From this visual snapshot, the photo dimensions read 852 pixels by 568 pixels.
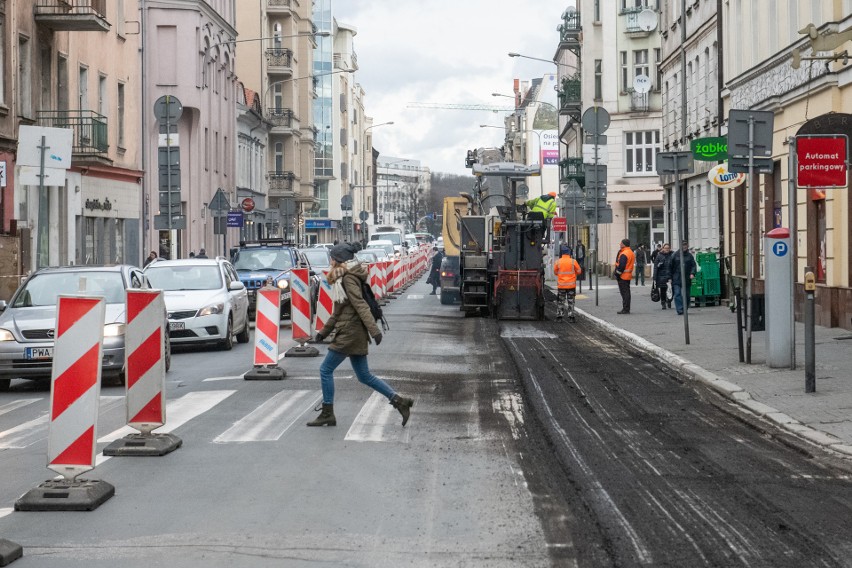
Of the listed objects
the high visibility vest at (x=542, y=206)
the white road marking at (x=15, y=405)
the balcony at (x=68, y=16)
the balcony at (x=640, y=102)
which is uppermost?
the balcony at (x=640, y=102)

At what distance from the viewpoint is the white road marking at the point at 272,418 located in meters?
11.5

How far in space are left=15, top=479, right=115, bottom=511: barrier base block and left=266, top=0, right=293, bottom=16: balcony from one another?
73997mm

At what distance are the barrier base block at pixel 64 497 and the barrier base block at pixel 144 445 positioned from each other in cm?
180

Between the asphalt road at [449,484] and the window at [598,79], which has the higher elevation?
the window at [598,79]

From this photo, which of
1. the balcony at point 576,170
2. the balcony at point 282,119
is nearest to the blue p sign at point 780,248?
the balcony at point 576,170

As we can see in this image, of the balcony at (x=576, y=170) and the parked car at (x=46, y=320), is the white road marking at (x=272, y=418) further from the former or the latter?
the balcony at (x=576, y=170)

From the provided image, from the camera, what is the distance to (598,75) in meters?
67.6

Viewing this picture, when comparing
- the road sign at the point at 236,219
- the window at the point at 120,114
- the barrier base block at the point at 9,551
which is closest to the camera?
the barrier base block at the point at 9,551

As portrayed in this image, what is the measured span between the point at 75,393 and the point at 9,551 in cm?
195

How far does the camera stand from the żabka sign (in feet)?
47.3

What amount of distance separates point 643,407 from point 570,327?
45.4 feet

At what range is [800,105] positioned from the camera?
83.4ft

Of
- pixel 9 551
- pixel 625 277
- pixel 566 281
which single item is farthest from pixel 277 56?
pixel 9 551

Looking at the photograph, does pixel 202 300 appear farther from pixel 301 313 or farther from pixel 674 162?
pixel 674 162
